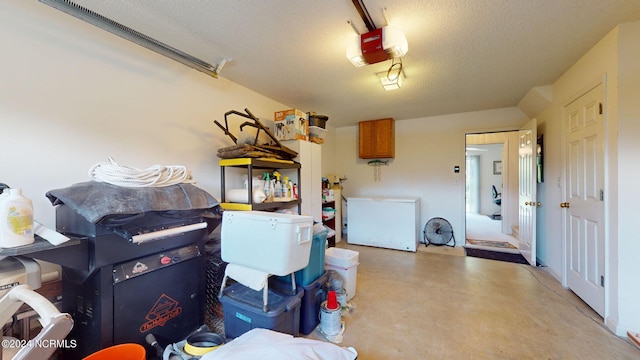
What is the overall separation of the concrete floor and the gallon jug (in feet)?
6.32

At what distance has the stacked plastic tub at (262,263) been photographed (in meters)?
→ 1.54

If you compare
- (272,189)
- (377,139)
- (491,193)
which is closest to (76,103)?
(272,189)

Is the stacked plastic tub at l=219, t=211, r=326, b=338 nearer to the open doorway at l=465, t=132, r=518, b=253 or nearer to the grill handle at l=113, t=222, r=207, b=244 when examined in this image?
the grill handle at l=113, t=222, r=207, b=244

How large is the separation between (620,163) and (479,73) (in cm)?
140

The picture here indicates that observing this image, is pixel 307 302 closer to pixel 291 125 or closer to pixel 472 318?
pixel 472 318

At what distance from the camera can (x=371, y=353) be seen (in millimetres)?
1706

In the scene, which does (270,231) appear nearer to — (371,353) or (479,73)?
(371,353)

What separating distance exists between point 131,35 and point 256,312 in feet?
6.61

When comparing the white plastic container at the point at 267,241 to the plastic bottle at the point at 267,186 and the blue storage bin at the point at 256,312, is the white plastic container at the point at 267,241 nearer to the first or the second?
the blue storage bin at the point at 256,312

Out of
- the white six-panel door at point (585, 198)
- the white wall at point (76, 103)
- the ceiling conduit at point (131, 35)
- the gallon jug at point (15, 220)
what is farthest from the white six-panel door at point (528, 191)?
the gallon jug at point (15, 220)

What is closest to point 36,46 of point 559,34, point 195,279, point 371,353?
point 195,279

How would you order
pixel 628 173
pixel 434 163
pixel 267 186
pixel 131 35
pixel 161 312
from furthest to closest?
pixel 434 163 → pixel 267 186 → pixel 628 173 → pixel 131 35 → pixel 161 312

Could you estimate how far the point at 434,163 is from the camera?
447 centimetres

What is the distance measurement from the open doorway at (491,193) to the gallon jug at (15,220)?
515cm
